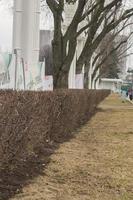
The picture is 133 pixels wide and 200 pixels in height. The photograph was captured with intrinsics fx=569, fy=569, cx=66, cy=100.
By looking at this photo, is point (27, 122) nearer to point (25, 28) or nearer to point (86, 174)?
point (86, 174)

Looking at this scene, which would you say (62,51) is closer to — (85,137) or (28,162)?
(85,137)

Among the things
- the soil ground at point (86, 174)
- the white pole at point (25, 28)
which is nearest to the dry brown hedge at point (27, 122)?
the soil ground at point (86, 174)

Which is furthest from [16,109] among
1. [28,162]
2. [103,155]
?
[103,155]

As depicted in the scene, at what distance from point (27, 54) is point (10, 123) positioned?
884cm

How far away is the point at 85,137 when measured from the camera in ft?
52.9

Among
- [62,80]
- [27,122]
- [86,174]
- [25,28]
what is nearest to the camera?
[27,122]

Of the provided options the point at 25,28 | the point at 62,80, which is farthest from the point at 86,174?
the point at 62,80

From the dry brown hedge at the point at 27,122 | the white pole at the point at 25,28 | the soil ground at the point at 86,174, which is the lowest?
the soil ground at the point at 86,174

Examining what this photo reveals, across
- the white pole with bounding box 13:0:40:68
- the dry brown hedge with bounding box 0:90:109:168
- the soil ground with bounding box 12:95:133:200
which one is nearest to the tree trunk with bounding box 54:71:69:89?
the white pole with bounding box 13:0:40:68

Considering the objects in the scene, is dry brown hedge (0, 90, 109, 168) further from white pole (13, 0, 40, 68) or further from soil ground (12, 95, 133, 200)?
white pole (13, 0, 40, 68)

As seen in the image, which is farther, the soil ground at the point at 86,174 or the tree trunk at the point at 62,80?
the tree trunk at the point at 62,80

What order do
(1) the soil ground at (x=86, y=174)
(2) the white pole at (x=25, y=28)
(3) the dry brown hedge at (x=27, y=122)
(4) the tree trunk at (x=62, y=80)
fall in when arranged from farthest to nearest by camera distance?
(4) the tree trunk at (x=62, y=80) → (2) the white pole at (x=25, y=28) → (1) the soil ground at (x=86, y=174) → (3) the dry brown hedge at (x=27, y=122)

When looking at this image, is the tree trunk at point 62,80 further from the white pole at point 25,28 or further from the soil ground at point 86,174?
the soil ground at point 86,174

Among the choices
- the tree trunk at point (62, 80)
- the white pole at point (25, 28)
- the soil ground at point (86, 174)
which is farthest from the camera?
the tree trunk at point (62, 80)
